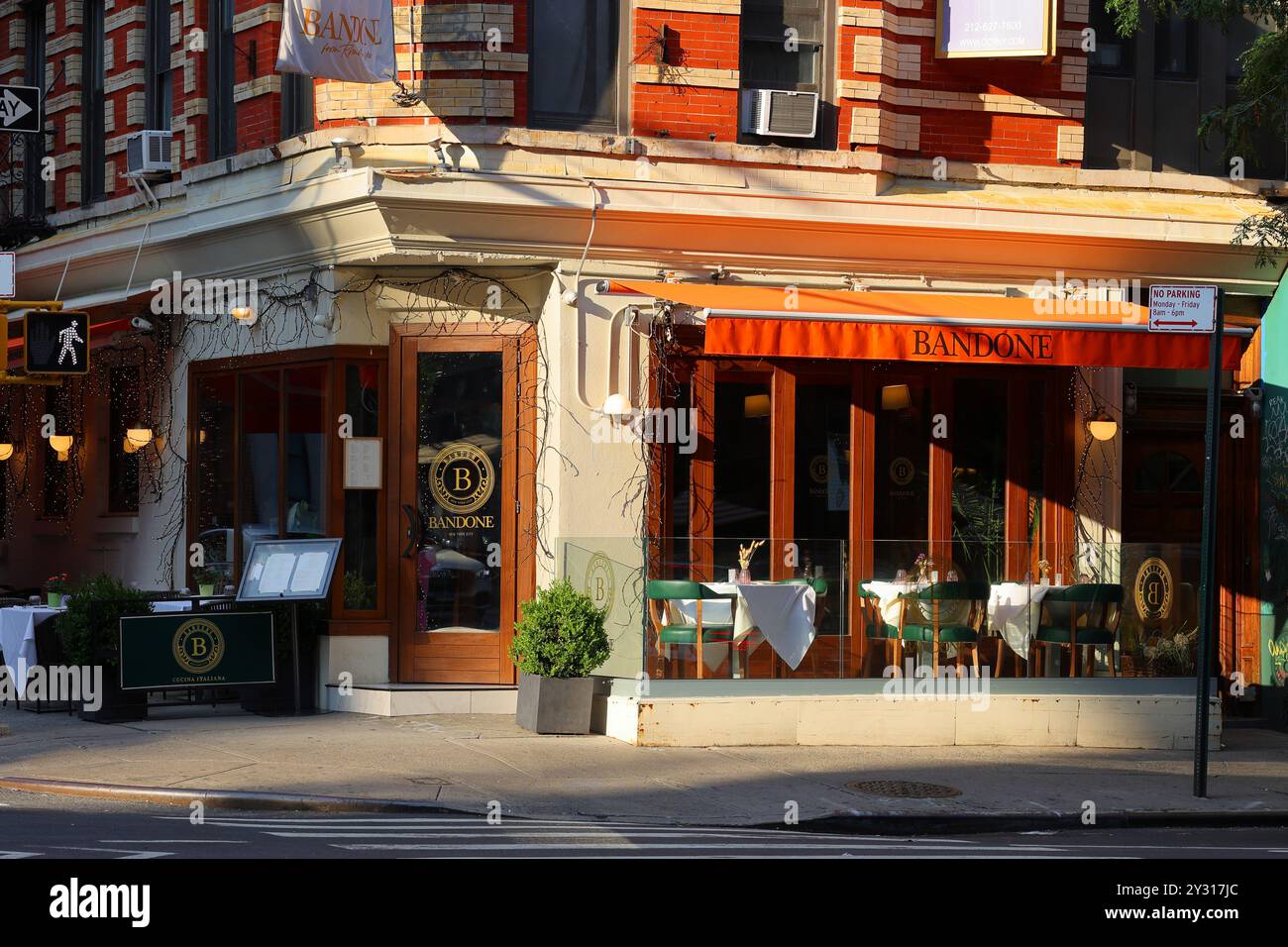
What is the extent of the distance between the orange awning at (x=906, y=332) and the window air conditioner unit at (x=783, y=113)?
1.41m

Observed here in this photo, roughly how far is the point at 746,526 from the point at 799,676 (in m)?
2.08

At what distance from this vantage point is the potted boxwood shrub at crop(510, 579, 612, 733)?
518 inches

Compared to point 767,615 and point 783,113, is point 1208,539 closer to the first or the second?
point 767,615

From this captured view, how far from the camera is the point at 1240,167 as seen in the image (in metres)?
16.2

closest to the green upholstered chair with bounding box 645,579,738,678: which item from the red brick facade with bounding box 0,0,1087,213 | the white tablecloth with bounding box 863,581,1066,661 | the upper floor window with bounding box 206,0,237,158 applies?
the white tablecloth with bounding box 863,581,1066,661

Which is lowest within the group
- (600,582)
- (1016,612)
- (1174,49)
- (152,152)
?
(1016,612)

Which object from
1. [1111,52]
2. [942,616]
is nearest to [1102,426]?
[942,616]

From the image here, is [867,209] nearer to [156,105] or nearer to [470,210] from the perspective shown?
[470,210]

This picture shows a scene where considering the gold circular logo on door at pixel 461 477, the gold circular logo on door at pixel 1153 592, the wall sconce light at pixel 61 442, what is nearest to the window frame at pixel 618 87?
the gold circular logo on door at pixel 461 477

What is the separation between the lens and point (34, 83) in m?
19.4

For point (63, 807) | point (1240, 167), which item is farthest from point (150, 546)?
point (1240, 167)

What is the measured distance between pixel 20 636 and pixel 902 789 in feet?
26.0

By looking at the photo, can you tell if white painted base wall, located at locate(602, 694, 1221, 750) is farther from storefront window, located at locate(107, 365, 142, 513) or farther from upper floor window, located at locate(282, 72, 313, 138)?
storefront window, located at locate(107, 365, 142, 513)

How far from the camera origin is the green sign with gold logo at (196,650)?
13.5 meters
